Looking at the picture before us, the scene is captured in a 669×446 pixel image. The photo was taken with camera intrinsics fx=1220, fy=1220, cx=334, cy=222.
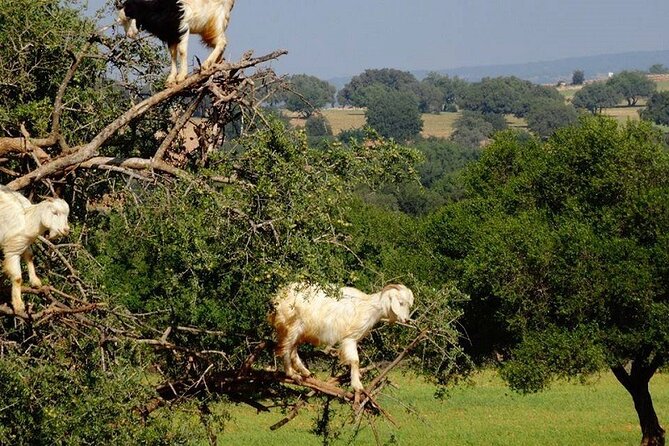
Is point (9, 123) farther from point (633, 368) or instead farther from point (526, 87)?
point (526, 87)

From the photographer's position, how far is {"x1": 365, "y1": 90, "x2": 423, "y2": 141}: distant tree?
12502 centimetres

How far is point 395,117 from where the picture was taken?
418 feet

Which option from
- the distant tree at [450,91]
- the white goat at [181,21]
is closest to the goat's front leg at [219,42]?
the white goat at [181,21]

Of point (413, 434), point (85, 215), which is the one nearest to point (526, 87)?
point (413, 434)

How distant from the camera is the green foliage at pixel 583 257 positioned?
21375 millimetres

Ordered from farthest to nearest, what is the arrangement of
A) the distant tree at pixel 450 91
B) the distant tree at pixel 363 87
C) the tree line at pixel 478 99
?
1. the distant tree at pixel 450 91
2. the distant tree at pixel 363 87
3. the tree line at pixel 478 99

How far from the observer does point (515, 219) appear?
24125 mm

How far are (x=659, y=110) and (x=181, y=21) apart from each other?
136 m

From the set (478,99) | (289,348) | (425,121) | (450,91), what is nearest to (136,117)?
(289,348)

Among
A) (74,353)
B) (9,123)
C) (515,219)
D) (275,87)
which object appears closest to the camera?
(74,353)

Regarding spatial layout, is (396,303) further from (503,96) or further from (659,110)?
(503,96)

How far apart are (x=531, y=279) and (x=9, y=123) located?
502 inches

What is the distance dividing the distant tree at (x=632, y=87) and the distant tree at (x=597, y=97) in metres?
1.37

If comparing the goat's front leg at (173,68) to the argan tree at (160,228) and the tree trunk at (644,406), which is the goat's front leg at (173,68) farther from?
the tree trunk at (644,406)
